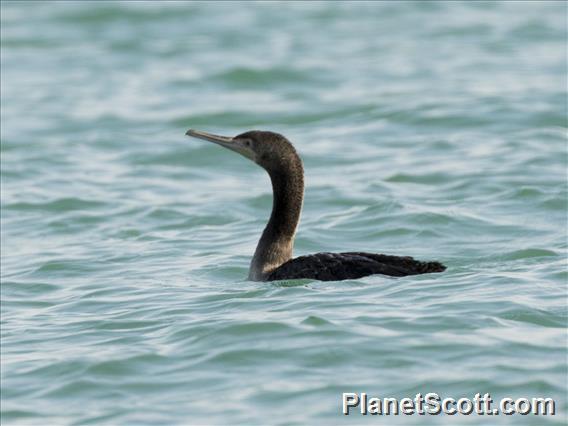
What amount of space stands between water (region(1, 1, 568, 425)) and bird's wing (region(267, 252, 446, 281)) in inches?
3.8

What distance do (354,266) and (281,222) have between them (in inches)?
47.1

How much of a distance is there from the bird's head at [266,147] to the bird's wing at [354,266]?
1012 millimetres

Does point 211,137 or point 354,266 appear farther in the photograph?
point 211,137

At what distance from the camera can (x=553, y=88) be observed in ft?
68.6

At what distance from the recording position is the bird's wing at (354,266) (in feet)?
34.3

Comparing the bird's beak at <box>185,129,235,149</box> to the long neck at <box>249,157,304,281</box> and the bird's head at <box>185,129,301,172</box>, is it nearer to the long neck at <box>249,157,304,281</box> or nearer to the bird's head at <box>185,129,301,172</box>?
the bird's head at <box>185,129,301,172</box>

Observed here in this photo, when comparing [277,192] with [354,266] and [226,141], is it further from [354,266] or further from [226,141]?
[354,266]

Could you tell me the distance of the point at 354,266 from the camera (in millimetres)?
10492

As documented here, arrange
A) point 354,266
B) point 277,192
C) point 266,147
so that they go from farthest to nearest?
point 277,192 < point 266,147 < point 354,266

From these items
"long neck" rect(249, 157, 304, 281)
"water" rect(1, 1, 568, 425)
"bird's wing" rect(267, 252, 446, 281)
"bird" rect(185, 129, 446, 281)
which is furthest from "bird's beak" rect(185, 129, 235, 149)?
"bird's wing" rect(267, 252, 446, 281)

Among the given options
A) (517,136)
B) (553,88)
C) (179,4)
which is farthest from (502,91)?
(179,4)

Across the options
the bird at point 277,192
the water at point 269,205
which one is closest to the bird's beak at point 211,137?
the bird at point 277,192

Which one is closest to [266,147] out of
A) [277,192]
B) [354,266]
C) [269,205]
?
[277,192]

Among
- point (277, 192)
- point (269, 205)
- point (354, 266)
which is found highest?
point (277, 192)
